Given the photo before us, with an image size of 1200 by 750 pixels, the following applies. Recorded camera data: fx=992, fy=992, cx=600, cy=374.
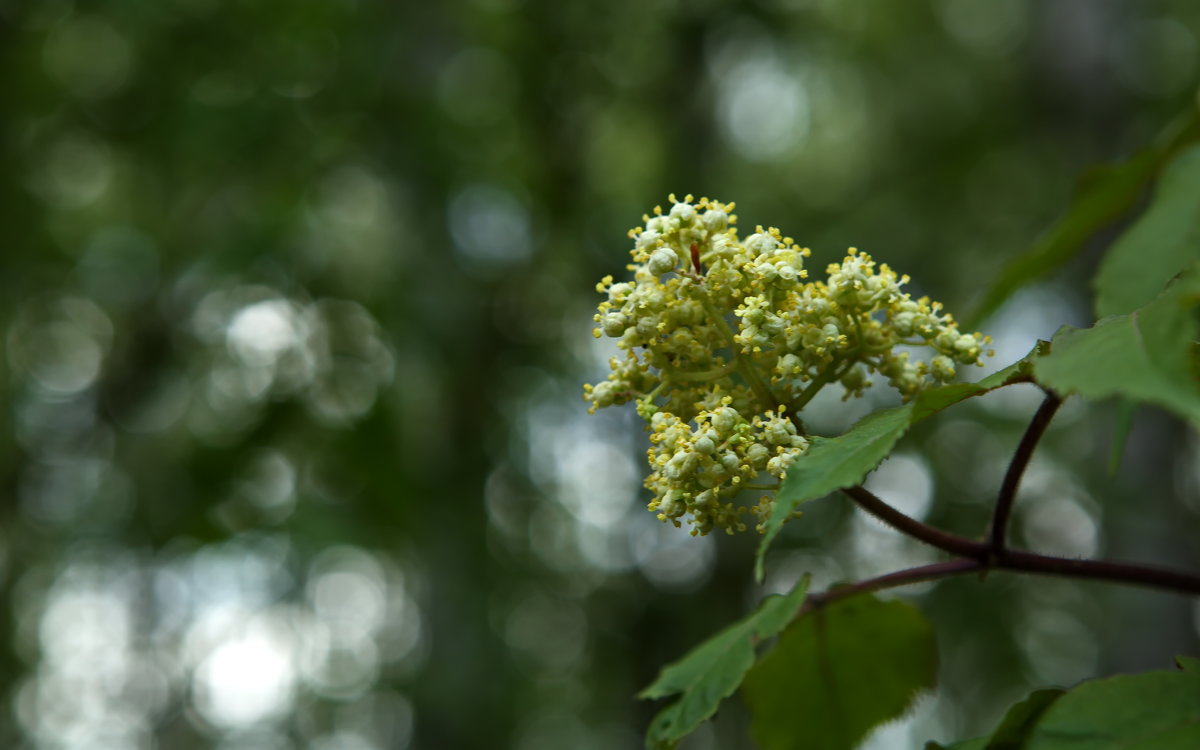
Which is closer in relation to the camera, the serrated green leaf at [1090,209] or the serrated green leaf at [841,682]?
the serrated green leaf at [841,682]

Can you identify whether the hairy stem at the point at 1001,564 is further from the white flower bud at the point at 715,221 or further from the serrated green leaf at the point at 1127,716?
the white flower bud at the point at 715,221

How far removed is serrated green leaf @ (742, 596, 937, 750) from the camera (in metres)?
→ 2.11

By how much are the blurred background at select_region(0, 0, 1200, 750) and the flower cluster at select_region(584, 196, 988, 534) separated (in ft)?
4.21

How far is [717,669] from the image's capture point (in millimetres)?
1749

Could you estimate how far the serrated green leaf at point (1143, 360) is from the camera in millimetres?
1030

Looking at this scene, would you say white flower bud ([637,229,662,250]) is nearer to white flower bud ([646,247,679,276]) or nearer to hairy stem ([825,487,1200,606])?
white flower bud ([646,247,679,276])

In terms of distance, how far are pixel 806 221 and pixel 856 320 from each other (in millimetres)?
7052

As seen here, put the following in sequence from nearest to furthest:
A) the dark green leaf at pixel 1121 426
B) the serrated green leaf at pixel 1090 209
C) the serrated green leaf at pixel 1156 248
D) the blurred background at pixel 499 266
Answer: the dark green leaf at pixel 1121 426 → the serrated green leaf at pixel 1156 248 → the serrated green leaf at pixel 1090 209 → the blurred background at pixel 499 266

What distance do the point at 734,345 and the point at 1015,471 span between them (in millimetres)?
482

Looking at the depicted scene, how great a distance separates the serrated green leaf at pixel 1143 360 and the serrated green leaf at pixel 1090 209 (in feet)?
3.87

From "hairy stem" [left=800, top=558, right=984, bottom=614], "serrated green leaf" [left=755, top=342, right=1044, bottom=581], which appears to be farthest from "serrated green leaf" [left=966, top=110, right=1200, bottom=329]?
"serrated green leaf" [left=755, top=342, right=1044, bottom=581]

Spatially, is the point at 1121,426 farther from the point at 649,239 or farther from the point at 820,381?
the point at 649,239

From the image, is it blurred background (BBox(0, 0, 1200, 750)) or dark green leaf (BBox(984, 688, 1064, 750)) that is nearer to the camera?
dark green leaf (BBox(984, 688, 1064, 750))

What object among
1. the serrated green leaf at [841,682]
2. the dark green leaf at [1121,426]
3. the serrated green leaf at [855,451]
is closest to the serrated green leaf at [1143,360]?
the serrated green leaf at [855,451]
